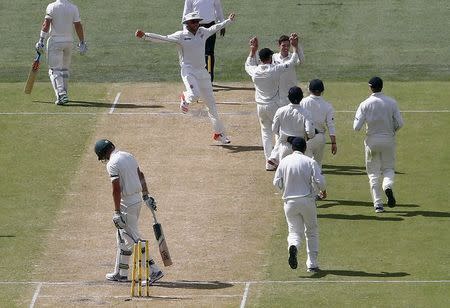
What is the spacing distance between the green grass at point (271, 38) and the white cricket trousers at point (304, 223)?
12322mm

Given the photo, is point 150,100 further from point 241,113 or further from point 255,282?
point 255,282

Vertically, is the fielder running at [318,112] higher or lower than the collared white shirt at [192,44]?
lower

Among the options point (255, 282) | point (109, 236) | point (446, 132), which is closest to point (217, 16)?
point (446, 132)

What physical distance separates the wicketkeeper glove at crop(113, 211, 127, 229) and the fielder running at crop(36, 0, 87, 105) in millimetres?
10700

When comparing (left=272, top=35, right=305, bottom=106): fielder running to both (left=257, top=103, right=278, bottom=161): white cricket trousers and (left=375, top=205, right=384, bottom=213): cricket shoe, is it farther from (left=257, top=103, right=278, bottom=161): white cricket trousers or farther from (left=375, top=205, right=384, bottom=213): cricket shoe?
(left=375, top=205, right=384, bottom=213): cricket shoe

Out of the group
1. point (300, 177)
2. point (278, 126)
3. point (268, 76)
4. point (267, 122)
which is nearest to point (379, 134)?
point (278, 126)

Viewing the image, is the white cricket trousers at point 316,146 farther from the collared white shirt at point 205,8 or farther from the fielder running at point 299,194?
the collared white shirt at point 205,8

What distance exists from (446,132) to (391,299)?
32.0 ft

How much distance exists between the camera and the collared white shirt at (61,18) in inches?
1342

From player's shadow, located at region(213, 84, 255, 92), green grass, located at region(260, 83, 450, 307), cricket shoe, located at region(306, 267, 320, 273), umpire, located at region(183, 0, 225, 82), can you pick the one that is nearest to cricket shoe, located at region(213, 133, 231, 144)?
green grass, located at region(260, 83, 450, 307)

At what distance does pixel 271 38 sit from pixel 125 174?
54.0ft

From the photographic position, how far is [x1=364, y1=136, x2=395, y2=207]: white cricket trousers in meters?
27.3

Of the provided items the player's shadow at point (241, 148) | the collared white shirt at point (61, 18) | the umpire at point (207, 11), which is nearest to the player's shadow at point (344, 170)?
the player's shadow at point (241, 148)

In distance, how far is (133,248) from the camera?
79.4 feet
